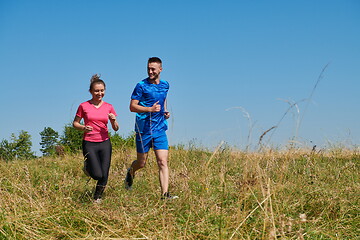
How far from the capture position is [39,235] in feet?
11.5

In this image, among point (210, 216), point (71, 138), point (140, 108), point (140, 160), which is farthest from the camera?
point (71, 138)

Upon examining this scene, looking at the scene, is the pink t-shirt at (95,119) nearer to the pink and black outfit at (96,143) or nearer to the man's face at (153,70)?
the pink and black outfit at (96,143)

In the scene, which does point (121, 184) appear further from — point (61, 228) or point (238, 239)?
point (238, 239)

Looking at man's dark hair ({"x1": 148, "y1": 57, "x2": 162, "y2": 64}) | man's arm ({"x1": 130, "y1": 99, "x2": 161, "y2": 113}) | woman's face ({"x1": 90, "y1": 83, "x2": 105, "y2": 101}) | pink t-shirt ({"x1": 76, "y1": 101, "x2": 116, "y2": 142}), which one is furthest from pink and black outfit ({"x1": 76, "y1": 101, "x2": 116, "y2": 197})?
man's dark hair ({"x1": 148, "y1": 57, "x2": 162, "y2": 64})

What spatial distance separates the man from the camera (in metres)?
5.28

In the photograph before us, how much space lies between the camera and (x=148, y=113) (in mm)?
5363

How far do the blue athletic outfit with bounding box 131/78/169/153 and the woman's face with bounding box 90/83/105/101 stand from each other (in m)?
0.47

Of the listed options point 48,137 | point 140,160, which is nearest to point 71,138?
point 48,137

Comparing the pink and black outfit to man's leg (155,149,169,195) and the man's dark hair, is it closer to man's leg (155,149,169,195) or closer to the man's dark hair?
man's leg (155,149,169,195)

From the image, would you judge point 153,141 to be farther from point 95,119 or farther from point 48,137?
point 48,137

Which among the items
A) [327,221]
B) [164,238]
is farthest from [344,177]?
[164,238]

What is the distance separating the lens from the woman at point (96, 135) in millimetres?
5277

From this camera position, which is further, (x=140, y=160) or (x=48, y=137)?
(x=48, y=137)

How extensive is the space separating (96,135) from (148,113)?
31.6 inches
